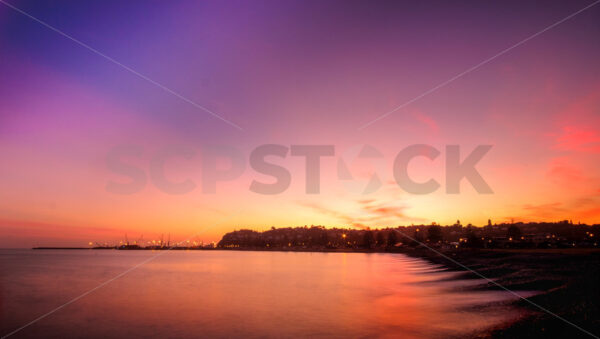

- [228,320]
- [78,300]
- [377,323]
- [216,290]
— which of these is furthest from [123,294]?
[377,323]

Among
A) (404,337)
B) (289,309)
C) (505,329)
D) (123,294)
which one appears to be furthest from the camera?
(123,294)

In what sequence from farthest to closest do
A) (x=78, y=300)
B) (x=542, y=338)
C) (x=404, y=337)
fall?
(x=78, y=300)
(x=404, y=337)
(x=542, y=338)

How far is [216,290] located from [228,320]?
15333 millimetres

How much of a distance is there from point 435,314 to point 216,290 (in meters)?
23.1

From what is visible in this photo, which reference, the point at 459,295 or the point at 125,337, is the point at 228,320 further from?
the point at 459,295

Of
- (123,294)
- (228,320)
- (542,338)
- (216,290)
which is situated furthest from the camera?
(216,290)

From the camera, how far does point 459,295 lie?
1072 inches

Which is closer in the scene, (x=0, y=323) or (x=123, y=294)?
(x=0, y=323)

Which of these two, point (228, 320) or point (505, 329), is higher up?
point (505, 329)

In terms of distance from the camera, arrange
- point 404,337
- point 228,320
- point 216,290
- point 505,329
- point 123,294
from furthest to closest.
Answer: point 216,290 < point 123,294 < point 228,320 < point 404,337 < point 505,329

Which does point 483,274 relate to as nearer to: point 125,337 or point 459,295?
point 459,295

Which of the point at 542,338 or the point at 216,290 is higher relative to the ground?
the point at 542,338

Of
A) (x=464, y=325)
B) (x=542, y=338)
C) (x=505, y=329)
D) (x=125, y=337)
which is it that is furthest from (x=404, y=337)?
(x=125, y=337)

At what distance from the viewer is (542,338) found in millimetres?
13312
